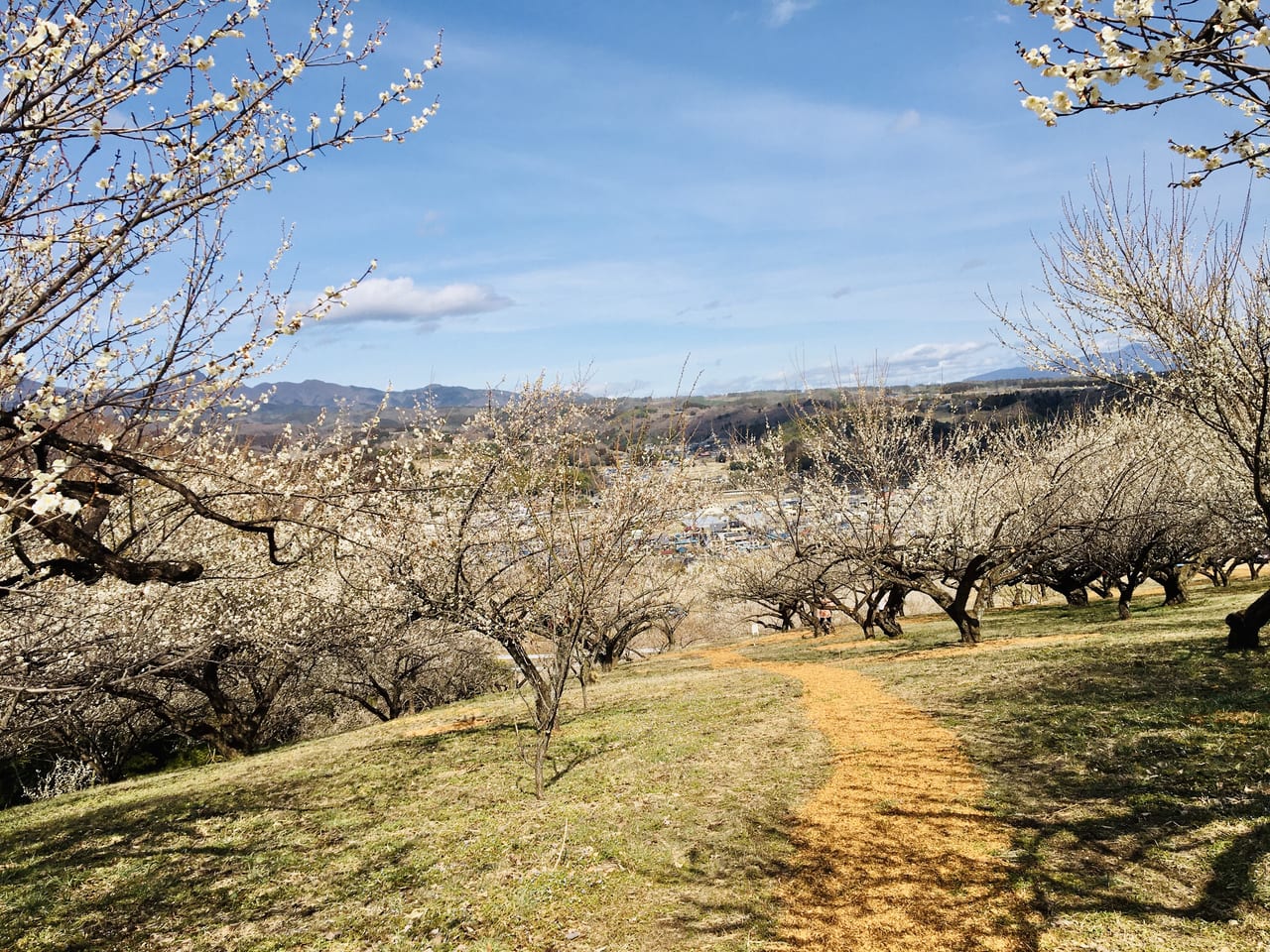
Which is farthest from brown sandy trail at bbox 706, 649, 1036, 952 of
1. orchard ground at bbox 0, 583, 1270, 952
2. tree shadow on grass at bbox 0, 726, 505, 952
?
tree shadow on grass at bbox 0, 726, 505, 952

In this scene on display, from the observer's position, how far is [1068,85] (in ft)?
12.5

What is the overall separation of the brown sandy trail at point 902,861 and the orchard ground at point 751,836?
0.03 m

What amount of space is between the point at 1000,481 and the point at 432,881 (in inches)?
977

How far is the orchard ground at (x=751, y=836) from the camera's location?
5.32 metres

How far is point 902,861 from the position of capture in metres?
6.16

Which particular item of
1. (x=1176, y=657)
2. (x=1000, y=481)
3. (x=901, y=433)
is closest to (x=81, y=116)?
(x=1176, y=657)

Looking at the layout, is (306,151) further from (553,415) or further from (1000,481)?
(1000,481)

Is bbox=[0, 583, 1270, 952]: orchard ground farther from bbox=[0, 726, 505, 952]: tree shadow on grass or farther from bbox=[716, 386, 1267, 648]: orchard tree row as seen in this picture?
bbox=[716, 386, 1267, 648]: orchard tree row

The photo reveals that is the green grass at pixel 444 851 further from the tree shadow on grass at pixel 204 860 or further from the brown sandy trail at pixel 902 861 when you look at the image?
the brown sandy trail at pixel 902 861

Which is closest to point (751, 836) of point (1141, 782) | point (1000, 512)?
point (1141, 782)

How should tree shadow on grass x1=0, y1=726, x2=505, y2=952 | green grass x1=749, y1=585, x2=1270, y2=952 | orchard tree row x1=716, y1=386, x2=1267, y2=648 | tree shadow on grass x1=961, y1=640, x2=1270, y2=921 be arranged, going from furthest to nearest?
1. orchard tree row x1=716, y1=386, x2=1267, y2=648
2. tree shadow on grass x1=0, y1=726, x2=505, y2=952
3. tree shadow on grass x1=961, y1=640, x2=1270, y2=921
4. green grass x1=749, y1=585, x2=1270, y2=952

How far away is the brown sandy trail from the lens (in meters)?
5.08

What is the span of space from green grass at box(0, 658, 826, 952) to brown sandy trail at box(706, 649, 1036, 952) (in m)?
0.37

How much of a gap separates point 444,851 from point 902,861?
4.72m
